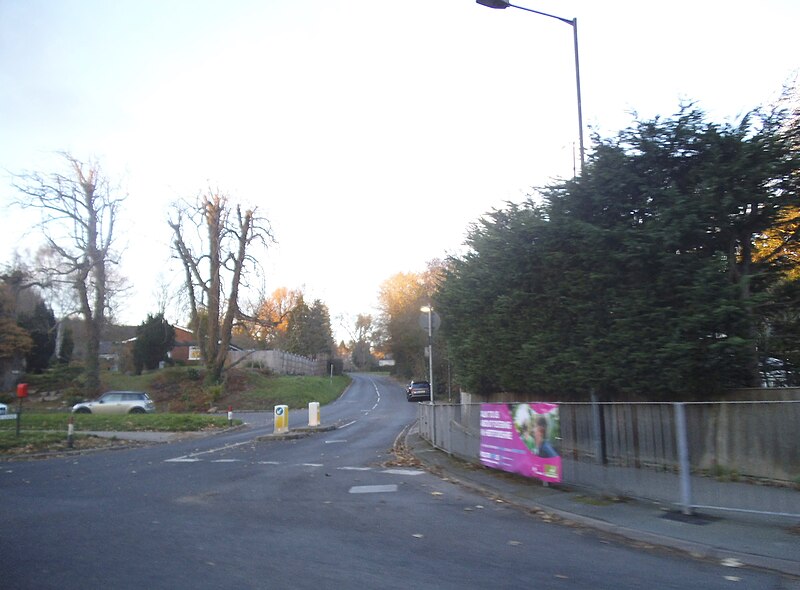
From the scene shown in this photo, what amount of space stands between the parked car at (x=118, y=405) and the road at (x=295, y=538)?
73.4 ft

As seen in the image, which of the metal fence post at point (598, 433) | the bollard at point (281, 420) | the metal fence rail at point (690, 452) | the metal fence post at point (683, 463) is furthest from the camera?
the bollard at point (281, 420)

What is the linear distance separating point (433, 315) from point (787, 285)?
9797 millimetres

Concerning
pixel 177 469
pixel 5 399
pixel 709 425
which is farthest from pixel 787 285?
pixel 5 399

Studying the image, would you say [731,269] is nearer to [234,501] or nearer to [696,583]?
[696,583]

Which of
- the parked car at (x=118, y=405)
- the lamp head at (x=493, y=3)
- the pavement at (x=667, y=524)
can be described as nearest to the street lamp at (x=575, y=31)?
the lamp head at (x=493, y=3)

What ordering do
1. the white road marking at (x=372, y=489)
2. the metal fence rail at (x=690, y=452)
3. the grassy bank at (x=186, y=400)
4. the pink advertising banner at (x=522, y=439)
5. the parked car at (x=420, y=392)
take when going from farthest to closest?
the parked car at (x=420, y=392) → the grassy bank at (x=186, y=400) → the white road marking at (x=372, y=489) → the pink advertising banner at (x=522, y=439) → the metal fence rail at (x=690, y=452)

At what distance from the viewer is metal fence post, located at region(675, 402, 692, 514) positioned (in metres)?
8.88

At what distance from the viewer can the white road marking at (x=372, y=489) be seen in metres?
12.0

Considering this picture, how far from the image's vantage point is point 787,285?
35.6 feet

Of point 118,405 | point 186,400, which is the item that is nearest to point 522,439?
point 118,405

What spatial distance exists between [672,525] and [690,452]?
1.94 m

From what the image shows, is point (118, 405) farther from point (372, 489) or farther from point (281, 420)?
point (372, 489)

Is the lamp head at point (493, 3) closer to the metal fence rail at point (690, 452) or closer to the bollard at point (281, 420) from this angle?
the metal fence rail at point (690, 452)

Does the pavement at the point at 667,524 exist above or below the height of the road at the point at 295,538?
above
